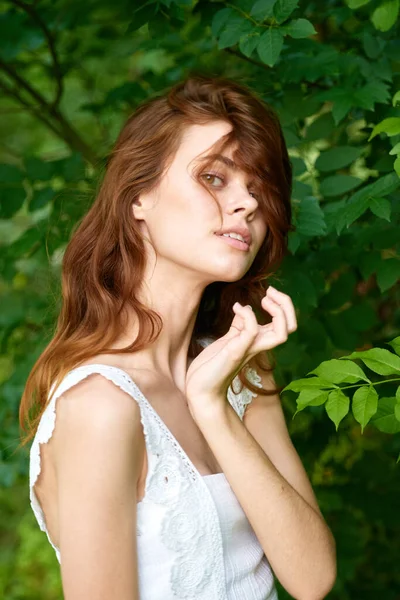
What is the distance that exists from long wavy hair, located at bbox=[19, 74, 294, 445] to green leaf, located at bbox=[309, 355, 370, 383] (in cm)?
48

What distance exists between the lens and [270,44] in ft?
7.45

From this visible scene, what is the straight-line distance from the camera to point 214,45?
344 centimetres

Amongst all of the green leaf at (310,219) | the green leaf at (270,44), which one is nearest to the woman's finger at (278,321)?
the green leaf at (310,219)

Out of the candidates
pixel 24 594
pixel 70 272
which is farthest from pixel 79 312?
pixel 24 594

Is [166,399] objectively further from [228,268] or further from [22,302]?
[22,302]

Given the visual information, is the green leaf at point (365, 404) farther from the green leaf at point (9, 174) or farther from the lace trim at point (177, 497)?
the green leaf at point (9, 174)

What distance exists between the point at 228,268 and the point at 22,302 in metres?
1.60

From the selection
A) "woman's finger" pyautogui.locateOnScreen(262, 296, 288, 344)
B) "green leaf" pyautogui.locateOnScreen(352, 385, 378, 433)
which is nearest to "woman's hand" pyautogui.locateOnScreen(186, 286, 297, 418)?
"woman's finger" pyautogui.locateOnScreen(262, 296, 288, 344)

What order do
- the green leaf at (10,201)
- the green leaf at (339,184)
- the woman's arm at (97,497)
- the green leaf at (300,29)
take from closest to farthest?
the woman's arm at (97,497) → the green leaf at (300,29) → the green leaf at (339,184) → the green leaf at (10,201)

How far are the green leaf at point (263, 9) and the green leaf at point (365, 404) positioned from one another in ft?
3.54

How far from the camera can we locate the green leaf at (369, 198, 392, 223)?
82.4 inches

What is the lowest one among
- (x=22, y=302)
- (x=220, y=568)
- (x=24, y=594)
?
(x=24, y=594)

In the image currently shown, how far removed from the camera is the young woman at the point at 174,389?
1767mm

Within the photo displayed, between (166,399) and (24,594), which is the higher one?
(166,399)
